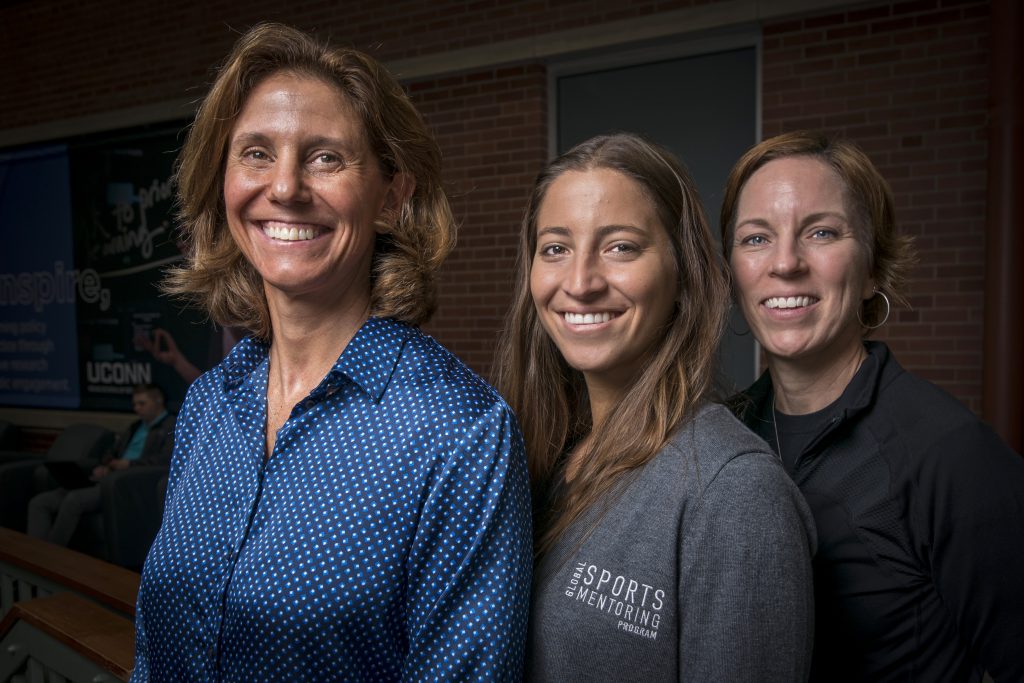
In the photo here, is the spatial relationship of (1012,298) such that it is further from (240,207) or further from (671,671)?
(240,207)

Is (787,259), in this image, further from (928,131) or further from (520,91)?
(520,91)

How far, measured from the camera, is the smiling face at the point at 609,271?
1398mm

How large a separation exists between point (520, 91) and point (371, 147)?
13.8 feet

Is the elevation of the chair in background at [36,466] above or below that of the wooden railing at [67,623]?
below

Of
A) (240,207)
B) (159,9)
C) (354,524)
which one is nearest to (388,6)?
(159,9)

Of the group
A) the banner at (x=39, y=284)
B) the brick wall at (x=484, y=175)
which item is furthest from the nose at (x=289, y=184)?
the banner at (x=39, y=284)

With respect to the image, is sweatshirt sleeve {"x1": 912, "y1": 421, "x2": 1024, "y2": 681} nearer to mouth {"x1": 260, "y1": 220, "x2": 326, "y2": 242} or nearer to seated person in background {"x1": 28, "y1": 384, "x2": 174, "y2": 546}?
mouth {"x1": 260, "y1": 220, "x2": 326, "y2": 242}

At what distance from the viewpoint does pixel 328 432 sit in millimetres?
1271

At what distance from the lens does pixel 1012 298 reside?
3854 mm

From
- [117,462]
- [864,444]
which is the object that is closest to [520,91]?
[117,462]

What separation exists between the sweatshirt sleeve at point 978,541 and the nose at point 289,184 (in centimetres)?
112

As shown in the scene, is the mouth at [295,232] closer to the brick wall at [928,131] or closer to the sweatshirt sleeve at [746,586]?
the sweatshirt sleeve at [746,586]

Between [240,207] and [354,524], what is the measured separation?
58 centimetres

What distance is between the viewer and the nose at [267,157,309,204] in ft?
4.22
